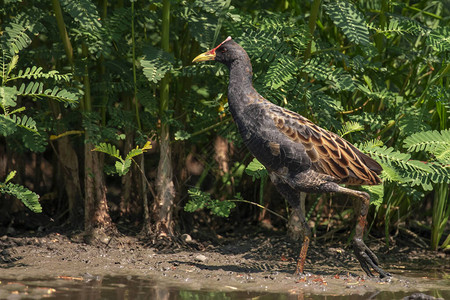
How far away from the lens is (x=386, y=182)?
22.8 ft

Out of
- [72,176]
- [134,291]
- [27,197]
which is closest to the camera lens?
[134,291]

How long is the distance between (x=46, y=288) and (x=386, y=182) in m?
3.41

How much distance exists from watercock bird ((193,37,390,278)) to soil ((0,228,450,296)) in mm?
334

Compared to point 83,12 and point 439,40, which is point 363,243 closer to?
point 439,40

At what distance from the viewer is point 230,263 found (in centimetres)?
658

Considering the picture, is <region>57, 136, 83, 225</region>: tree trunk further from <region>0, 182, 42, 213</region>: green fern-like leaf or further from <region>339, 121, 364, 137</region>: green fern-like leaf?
<region>339, 121, 364, 137</region>: green fern-like leaf

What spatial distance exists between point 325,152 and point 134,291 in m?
1.98

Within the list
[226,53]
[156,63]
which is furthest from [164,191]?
[226,53]

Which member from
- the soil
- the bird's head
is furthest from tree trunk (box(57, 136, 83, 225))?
the bird's head

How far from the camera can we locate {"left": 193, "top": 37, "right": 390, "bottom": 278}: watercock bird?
601 cm

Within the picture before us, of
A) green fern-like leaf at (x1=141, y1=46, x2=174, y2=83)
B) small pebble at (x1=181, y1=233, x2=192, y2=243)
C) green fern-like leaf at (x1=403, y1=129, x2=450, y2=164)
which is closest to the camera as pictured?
green fern-like leaf at (x1=403, y1=129, x2=450, y2=164)

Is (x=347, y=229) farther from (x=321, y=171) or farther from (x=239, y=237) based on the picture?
(x=321, y=171)

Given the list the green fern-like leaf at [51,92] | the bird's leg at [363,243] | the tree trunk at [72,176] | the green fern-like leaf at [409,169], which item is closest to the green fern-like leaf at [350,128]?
the green fern-like leaf at [409,169]

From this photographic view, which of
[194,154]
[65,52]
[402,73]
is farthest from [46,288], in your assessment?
[402,73]
